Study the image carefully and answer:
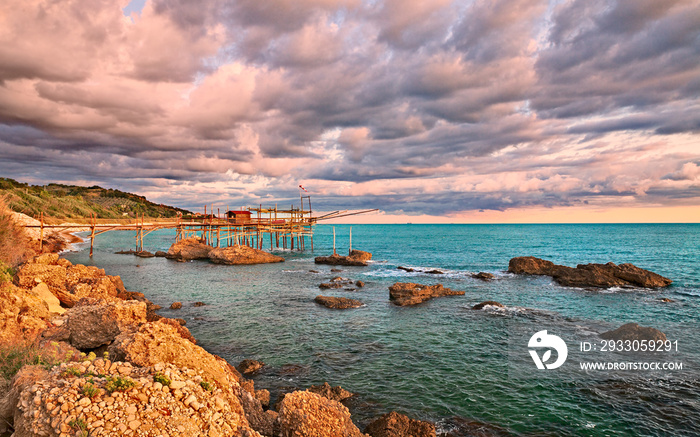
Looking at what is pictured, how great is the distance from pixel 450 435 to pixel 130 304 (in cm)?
1233

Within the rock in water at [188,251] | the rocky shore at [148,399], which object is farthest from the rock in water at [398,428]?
the rock in water at [188,251]

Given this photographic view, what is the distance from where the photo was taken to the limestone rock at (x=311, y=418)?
7.38m

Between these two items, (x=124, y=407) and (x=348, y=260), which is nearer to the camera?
(x=124, y=407)

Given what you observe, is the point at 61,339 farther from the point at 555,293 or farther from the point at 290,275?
the point at 555,293

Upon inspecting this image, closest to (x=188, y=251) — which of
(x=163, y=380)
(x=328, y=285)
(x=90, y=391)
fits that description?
(x=328, y=285)

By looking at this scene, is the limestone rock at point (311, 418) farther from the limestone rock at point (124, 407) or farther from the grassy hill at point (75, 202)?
the grassy hill at point (75, 202)

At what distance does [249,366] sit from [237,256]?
31.9 metres

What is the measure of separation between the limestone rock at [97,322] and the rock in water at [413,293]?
16275 mm

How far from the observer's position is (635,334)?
1670 cm

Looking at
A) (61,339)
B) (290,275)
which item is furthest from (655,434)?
(290,275)

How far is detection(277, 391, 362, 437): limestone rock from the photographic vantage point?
24.2 feet

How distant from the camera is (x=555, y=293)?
28.3m

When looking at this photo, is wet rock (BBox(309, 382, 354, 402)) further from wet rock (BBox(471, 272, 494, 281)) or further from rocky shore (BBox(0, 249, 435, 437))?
wet rock (BBox(471, 272, 494, 281))

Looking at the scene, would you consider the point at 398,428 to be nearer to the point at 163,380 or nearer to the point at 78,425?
the point at 163,380
